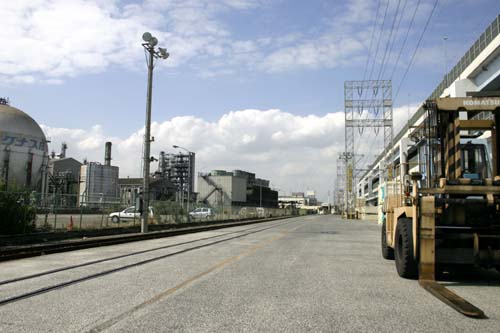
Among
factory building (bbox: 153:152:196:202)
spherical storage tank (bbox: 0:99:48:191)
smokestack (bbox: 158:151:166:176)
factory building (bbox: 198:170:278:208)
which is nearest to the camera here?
spherical storage tank (bbox: 0:99:48:191)

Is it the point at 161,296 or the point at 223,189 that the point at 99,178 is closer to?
the point at 223,189

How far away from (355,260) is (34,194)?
17722 mm

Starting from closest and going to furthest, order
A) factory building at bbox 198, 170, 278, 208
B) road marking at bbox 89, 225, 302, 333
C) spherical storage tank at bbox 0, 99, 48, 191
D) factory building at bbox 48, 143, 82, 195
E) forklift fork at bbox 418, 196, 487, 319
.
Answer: road marking at bbox 89, 225, 302, 333 < forklift fork at bbox 418, 196, 487, 319 < spherical storage tank at bbox 0, 99, 48, 191 < factory building at bbox 48, 143, 82, 195 < factory building at bbox 198, 170, 278, 208

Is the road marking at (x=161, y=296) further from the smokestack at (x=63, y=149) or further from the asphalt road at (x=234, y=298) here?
the smokestack at (x=63, y=149)

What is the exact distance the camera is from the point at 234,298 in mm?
7668

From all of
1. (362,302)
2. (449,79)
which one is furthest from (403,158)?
(449,79)

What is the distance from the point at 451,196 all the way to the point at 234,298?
196 inches

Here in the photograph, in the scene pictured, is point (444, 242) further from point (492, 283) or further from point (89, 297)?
point (89, 297)

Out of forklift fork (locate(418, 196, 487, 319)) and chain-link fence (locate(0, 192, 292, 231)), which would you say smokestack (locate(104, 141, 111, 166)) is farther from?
forklift fork (locate(418, 196, 487, 319))

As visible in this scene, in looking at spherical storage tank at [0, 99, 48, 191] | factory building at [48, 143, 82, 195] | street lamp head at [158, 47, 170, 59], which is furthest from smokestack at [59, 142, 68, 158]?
street lamp head at [158, 47, 170, 59]

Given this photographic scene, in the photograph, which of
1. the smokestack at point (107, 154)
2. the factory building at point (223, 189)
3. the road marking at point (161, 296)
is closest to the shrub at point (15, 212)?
the road marking at point (161, 296)

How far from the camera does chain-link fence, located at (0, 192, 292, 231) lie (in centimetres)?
2534

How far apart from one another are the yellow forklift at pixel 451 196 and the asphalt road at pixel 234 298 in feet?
1.92

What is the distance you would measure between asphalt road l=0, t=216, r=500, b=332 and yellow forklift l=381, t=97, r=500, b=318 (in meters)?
0.58
